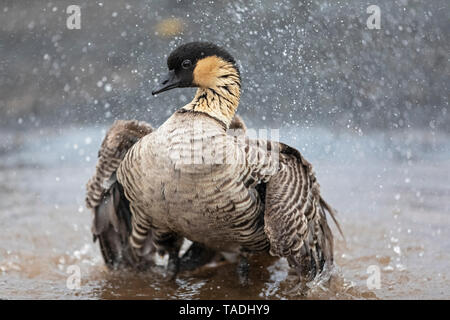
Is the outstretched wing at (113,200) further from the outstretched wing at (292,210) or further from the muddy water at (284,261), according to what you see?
the outstretched wing at (292,210)

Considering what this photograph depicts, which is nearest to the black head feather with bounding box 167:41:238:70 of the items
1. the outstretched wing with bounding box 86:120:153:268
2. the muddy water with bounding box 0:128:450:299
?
the outstretched wing with bounding box 86:120:153:268

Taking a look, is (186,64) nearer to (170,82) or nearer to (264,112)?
(170,82)

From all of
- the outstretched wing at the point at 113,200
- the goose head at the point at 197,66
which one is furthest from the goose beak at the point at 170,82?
the outstretched wing at the point at 113,200

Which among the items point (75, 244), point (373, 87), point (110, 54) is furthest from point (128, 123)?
point (373, 87)

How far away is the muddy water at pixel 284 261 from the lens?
4.10 m

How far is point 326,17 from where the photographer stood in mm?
5984

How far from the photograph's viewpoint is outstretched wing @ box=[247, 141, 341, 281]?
11.4 feet

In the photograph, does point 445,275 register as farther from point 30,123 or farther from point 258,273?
point 30,123

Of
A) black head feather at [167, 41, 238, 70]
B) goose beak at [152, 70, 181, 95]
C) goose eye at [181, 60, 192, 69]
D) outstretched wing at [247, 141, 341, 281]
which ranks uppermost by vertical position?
black head feather at [167, 41, 238, 70]

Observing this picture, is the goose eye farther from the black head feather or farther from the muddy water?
the muddy water

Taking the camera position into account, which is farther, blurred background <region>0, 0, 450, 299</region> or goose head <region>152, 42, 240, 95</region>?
blurred background <region>0, 0, 450, 299</region>

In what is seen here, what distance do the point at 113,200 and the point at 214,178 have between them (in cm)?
116

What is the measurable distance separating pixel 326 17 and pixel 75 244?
135 inches

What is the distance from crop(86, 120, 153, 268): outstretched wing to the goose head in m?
0.57
